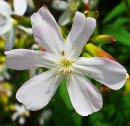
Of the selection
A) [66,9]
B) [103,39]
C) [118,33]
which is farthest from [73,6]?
[103,39]

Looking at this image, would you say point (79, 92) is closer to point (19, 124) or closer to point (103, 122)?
point (103, 122)

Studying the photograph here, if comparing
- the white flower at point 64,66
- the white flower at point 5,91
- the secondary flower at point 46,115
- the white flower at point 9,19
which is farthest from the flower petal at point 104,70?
the white flower at point 5,91

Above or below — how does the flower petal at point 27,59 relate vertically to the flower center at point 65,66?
above

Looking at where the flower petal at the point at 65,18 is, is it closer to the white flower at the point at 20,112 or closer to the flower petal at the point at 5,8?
the flower petal at the point at 5,8

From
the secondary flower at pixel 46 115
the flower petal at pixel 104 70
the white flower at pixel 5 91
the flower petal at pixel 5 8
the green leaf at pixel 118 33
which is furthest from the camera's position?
the white flower at pixel 5 91

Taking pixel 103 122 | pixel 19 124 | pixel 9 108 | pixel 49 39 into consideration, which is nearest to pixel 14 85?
pixel 9 108

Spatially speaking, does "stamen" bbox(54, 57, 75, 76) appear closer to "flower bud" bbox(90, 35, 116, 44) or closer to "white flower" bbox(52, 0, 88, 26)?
"flower bud" bbox(90, 35, 116, 44)

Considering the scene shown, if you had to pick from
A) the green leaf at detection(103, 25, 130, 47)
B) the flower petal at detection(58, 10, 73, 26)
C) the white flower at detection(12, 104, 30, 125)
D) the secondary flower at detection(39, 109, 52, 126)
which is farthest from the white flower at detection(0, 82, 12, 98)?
the green leaf at detection(103, 25, 130, 47)

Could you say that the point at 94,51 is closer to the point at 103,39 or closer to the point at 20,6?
the point at 103,39
